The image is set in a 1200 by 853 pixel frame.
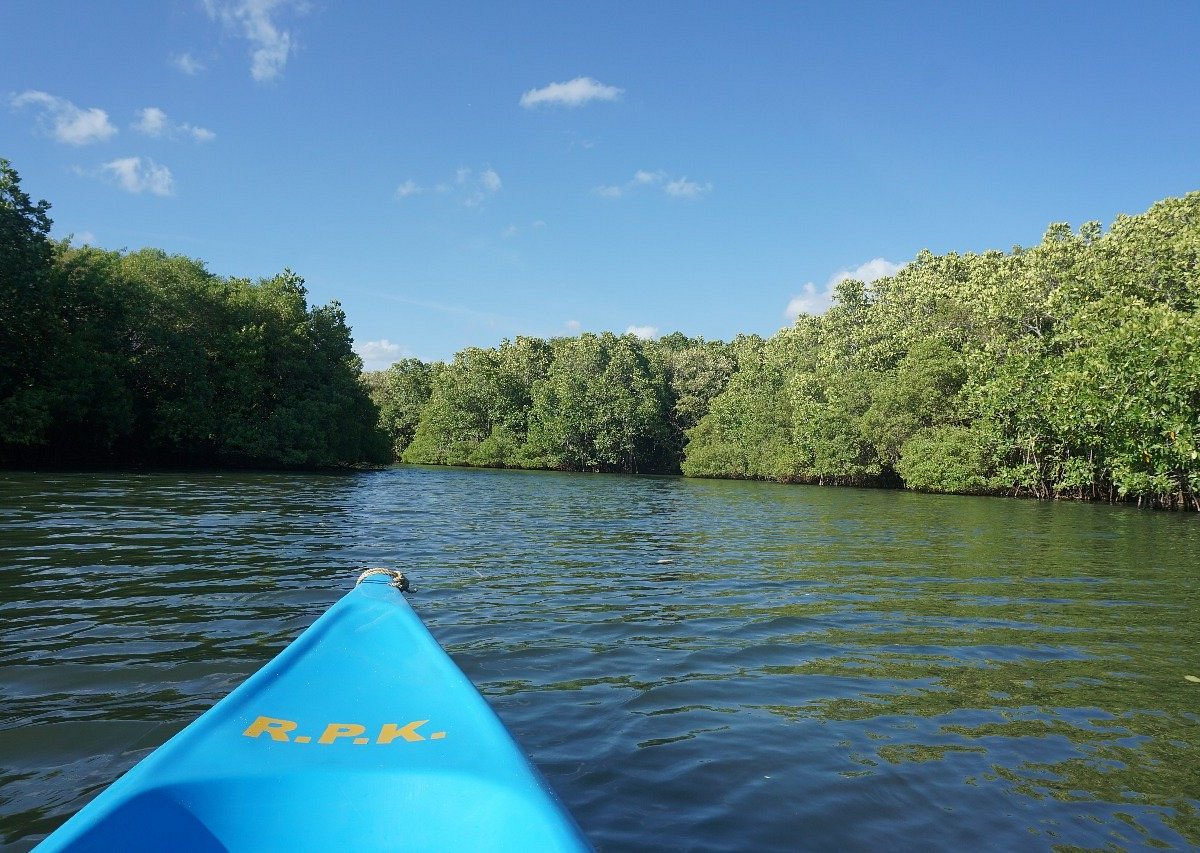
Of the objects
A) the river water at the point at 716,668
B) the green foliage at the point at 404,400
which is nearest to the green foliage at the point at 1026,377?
the river water at the point at 716,668

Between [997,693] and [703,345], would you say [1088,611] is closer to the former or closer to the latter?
[997,693]

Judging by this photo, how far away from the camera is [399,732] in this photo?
9.11 feet

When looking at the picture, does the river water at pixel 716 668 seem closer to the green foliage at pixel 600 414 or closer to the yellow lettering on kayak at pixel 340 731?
the yellow lettering on kayak at pixel 340 731

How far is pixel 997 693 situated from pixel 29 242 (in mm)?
33652

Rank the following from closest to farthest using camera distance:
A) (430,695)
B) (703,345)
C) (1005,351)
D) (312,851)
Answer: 1. (312,851)
2. (430,695)
3. (1005,351)
4. (703,345)

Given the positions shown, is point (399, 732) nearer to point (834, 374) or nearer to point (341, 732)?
point (341, 732)

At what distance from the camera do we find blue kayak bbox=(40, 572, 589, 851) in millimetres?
2107

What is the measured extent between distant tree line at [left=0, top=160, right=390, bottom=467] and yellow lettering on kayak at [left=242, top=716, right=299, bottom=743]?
29.4 m

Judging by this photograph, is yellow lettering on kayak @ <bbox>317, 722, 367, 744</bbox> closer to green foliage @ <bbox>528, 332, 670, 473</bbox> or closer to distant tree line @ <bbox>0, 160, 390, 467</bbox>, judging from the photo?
distant tree line @ <bbox>0, 160, 390, 467</bbox>

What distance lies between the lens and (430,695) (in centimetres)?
312

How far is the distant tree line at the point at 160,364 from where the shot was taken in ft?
87.9

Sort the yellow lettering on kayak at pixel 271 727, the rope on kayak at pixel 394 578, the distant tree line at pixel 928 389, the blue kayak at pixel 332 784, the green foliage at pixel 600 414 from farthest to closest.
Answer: the green foliage at pixel 600 414 → the distant tree line at pixel 928 389 → the rope on kayak at pixel 394 578 → the yellow lettering on kayak at pixel 271 727 → the blue kayak at pixel 332 784

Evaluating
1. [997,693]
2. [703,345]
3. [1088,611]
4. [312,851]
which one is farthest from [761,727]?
[703,345]

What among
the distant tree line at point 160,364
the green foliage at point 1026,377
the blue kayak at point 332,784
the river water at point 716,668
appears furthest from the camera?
the distant tree line at point 160,364
